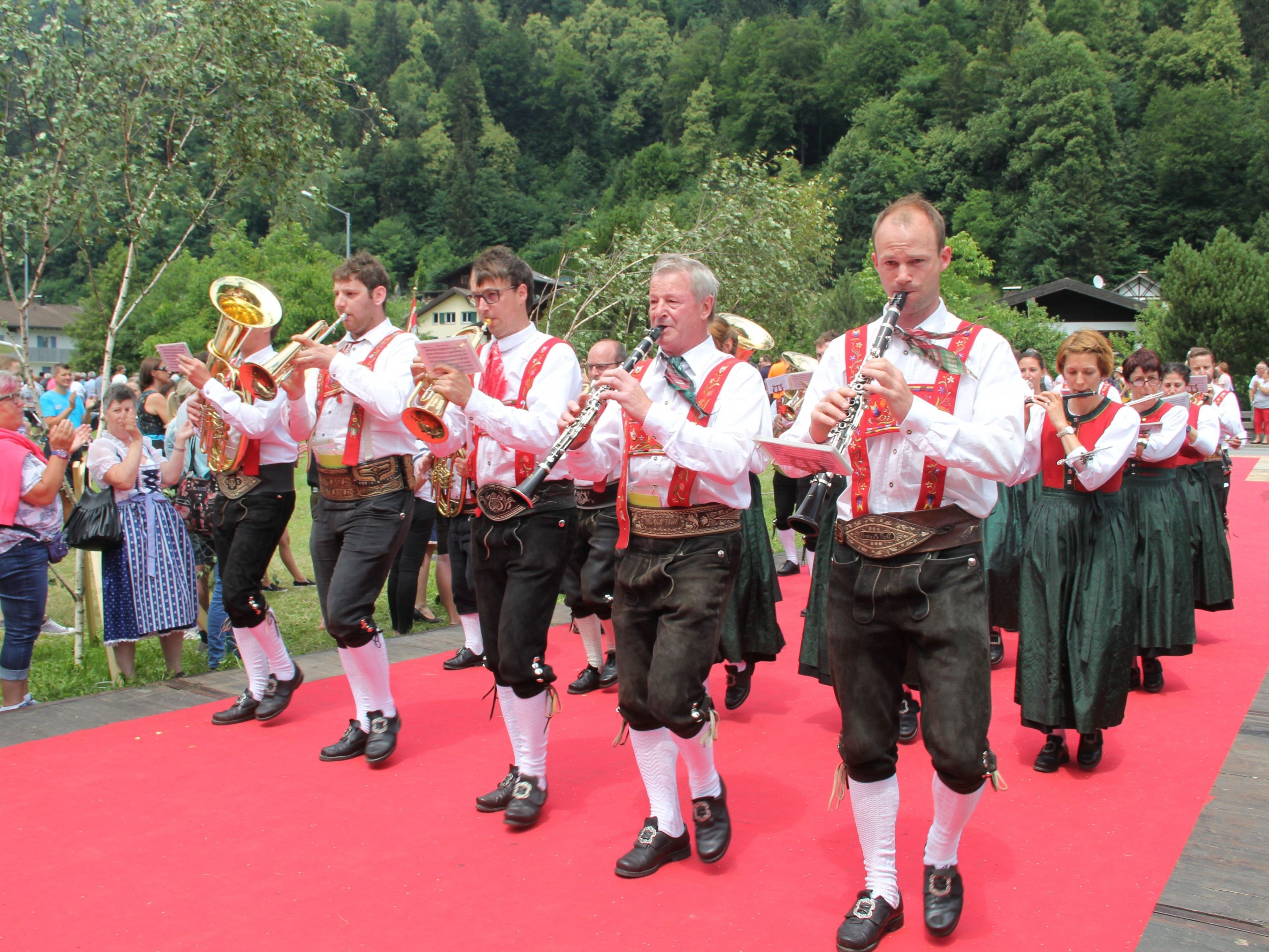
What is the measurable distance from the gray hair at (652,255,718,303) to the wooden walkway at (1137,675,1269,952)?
2.60 meters

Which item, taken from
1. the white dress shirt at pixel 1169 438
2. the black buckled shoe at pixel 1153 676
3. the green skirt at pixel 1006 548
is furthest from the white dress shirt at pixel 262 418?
the black buckled shoe at pixel 1153 676

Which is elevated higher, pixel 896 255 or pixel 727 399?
pixel 896 255

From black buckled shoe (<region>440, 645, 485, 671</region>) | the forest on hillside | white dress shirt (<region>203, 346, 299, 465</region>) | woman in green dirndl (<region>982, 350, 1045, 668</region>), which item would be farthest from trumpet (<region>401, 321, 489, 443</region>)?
the forest on hillside

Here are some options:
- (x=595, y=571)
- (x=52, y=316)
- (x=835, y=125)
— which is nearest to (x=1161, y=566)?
(x=595, y=571)

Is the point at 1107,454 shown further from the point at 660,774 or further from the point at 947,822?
the point at 660,774

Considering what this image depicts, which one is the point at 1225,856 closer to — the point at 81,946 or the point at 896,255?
the point at 896,255

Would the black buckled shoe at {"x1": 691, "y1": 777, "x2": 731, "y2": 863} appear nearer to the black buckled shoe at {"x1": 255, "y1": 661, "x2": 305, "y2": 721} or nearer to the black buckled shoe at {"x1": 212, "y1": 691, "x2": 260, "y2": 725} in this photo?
the black buckled shoe at {"x1": 255, "y1": 661, "x2": 305, "y2": 721}

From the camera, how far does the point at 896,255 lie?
10.2 ft

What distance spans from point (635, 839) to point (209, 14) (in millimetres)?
6810

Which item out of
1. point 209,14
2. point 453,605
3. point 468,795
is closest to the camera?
point 468,795

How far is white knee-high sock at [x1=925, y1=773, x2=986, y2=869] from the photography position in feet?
10.6

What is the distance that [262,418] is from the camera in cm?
524

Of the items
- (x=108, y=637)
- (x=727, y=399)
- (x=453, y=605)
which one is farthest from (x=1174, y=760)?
(x=108, y=637)

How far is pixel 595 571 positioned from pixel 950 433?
3.47 metres
